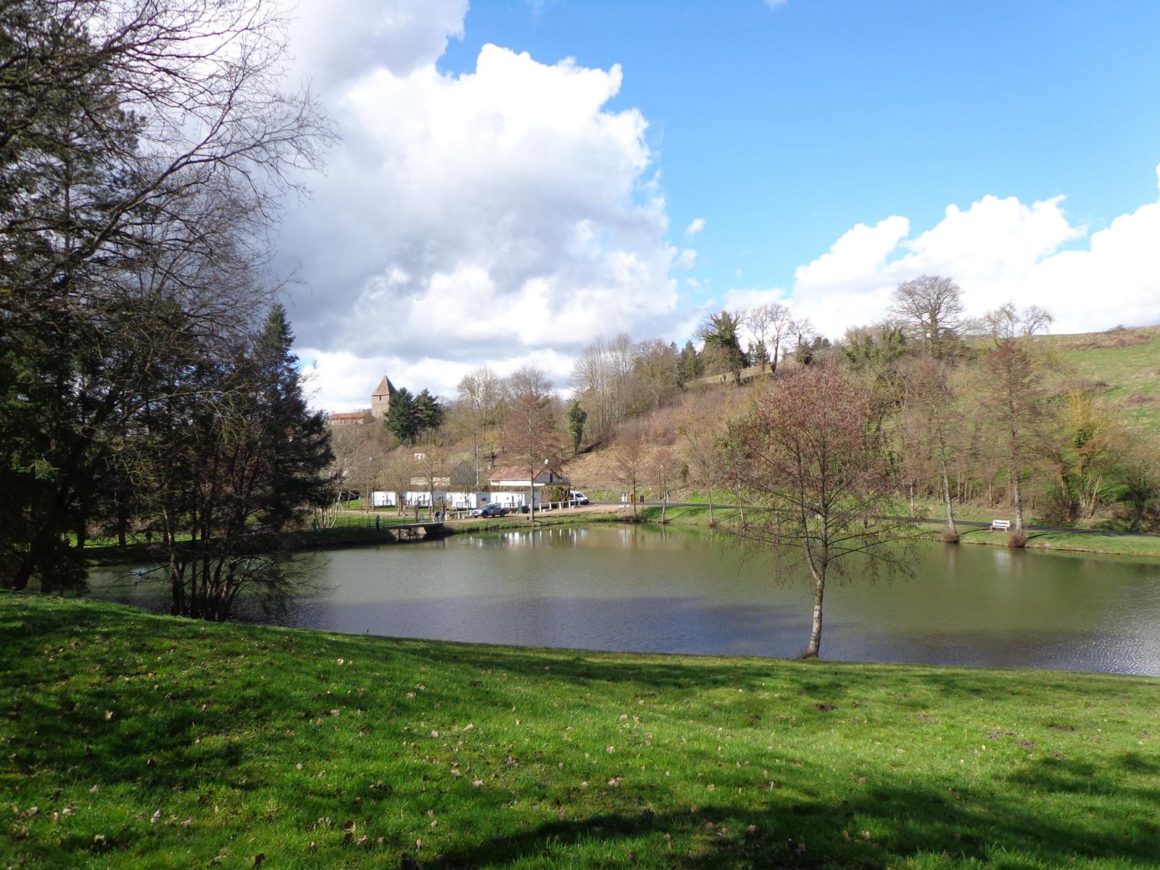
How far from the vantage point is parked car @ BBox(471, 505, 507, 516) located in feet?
193

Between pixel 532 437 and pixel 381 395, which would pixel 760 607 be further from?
pixel 381 395

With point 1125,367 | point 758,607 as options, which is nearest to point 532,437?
point 758,607

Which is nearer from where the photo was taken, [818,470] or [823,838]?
[823,838]

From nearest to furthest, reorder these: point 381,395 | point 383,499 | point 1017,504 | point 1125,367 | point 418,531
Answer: point 1017,504 → point 418,531 → point 1125,367 → point 383,499 → point 381,395

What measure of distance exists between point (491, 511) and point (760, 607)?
1590 inches

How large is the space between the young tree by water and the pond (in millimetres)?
2871

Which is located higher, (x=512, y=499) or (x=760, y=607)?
(x=512, y=499)

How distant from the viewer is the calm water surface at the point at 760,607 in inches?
659

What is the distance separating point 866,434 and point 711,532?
95.7 ft

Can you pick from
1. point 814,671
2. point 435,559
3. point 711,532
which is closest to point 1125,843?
point 814,671

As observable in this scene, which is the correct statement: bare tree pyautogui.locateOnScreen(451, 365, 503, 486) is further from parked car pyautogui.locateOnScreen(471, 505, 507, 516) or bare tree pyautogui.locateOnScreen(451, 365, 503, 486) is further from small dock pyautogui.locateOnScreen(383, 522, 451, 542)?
small dock pyautogui.locateOnScreen(383, 522, 451, 542)

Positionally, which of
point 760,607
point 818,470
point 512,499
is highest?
point 818,470

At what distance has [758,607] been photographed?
21219 mm

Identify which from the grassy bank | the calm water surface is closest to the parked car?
the calm water surface
